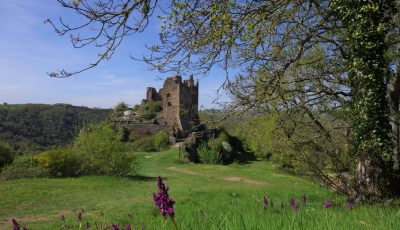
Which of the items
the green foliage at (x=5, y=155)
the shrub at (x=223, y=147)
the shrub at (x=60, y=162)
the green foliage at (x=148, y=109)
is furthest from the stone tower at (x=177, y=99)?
the green foliage at (x=5, y=155)

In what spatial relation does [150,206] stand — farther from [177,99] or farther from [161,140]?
[177,99]

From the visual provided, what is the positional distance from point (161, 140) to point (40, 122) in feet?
185

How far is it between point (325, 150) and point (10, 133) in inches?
3369

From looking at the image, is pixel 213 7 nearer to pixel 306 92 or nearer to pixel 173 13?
pixel 173 13

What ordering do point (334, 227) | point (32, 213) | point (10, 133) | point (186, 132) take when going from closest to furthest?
point (334, 227)
point (32, 213)
point (186, 132)
point (10, 133)

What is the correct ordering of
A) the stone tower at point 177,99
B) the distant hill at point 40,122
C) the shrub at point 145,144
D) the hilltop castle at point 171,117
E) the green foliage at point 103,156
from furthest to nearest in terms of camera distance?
1. the distant hill at point 40,122
2. the stone tower at point 177,99
3. the hilltop castle at point 171,117
4. the shrub at point 145,144
5. the green foliage at point 103,156

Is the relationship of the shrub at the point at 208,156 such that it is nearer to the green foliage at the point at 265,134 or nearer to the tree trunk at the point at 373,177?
the green foliage at the point at 265,134

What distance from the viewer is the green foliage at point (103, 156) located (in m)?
25.5

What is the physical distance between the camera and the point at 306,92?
12.4 metres

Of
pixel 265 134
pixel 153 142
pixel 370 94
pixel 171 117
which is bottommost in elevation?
pixel 153 142

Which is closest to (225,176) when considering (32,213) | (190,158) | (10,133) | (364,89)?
(190,158)

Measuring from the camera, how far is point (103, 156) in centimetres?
2559

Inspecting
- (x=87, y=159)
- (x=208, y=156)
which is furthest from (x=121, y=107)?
(x=87, y=159)

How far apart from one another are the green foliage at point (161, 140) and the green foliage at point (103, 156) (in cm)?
2229
